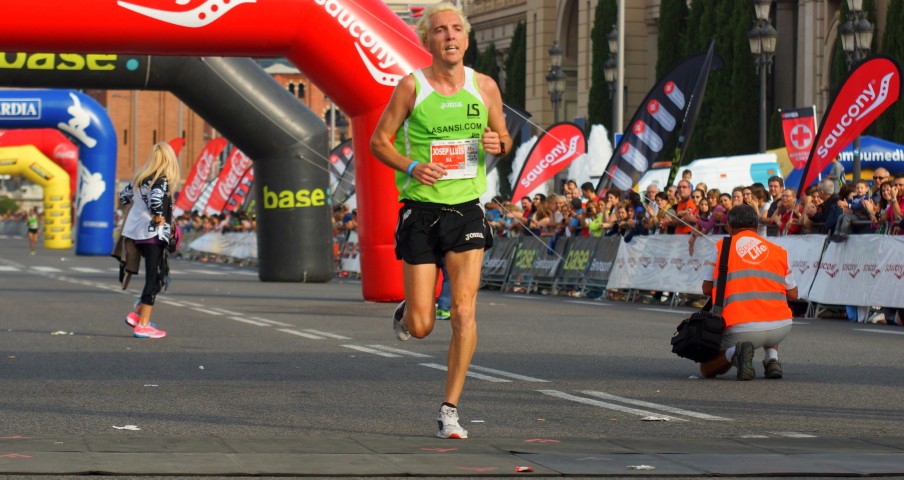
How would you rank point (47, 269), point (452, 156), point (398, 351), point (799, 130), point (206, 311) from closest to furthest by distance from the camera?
1. point (452, 156)
2. point (398, 351)
3. point (206, 311)
4. point (799, 130)
5. point (47, 269)

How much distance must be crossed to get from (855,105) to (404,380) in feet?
40.4

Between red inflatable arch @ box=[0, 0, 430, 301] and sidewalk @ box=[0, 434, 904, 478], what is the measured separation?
39.9ft

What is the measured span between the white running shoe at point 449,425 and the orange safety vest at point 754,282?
4.24 metres

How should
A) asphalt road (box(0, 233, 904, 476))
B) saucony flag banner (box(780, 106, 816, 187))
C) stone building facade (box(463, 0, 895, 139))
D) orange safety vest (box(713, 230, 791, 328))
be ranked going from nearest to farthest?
asphalt road (box(0, 233, 904, 476)) < orange safety vest (box(713, 230, 791, 328)) < saucony flag banner (box(780, 106, 816, 187)) < stone building facade (box(463, 0, 895, 139))

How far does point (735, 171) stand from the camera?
123ft

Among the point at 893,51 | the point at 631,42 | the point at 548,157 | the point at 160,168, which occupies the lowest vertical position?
the point at 160,168

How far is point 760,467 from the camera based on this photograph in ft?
22.2

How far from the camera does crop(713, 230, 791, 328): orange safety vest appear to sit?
11.7m

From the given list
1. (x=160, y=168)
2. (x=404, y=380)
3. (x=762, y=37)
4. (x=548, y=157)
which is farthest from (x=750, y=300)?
(x=762, y=37)

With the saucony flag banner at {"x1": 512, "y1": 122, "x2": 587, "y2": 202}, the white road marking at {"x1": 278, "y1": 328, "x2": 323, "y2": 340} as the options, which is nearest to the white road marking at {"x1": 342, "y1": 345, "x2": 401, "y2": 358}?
the white road marking at {"x1": 278, "y1": 328, "x2": 323, "y2": 340}

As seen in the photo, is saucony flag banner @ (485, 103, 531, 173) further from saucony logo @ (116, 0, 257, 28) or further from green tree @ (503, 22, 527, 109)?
green tree @ (503, 22, 527, 109)

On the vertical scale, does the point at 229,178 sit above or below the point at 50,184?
below

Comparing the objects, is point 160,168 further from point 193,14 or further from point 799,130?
point 799,130

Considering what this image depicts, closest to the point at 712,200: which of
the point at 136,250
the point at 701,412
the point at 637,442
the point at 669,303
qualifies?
the point at 669,303
